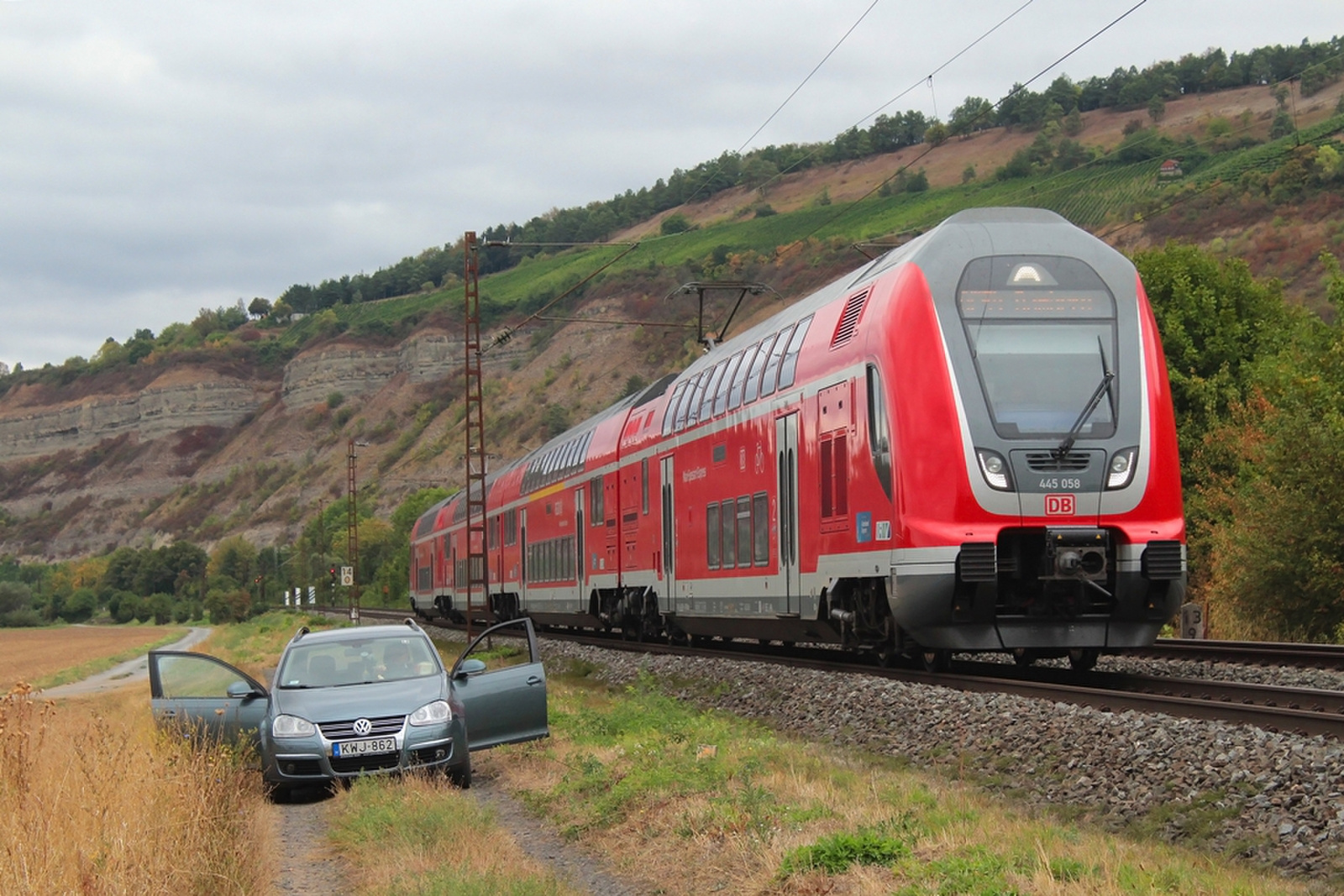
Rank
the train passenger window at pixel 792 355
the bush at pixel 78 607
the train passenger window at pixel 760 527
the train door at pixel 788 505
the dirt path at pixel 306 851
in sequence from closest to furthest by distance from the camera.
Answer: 1. the dirt path at pixel 306 851
2. the train door at pixel 788 505
3. the train passenger window at pixel 792 355
4. the train passenger window at pixel 760 527
5. the bush at pixel 78 607

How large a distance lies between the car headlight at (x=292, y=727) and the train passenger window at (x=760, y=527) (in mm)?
7929

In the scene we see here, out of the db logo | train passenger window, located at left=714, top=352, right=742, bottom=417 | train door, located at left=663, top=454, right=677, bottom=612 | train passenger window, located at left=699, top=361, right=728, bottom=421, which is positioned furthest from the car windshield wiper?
train door, located at left=663, top=454, right=677, bottom=612

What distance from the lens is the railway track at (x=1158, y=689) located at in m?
11.2

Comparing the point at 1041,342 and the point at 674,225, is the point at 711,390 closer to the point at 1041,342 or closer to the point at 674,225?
the point at 1041,342

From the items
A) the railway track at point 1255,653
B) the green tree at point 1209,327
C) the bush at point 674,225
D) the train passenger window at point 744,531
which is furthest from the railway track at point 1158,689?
the bush at point 674,225

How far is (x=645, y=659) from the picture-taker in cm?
2433

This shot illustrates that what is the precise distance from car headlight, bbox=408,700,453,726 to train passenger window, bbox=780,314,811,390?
7157mm

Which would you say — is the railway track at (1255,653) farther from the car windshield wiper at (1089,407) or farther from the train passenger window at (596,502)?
the train passenger window at (596,502)

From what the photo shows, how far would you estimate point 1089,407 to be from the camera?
49.6ft

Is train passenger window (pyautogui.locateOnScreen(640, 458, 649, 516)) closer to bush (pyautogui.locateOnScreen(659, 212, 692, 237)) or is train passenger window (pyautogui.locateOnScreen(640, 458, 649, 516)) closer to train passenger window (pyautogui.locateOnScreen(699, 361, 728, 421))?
train passenger window (pyautogui.locateOnScreen(699, 361, 728, 421))

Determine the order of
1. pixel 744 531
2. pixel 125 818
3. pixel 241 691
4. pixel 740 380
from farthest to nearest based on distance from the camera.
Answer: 1. pixel 740 380
2. pixel 744 531
3. pixel 241 691
4. pixel 125 818

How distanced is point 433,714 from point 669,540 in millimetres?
12088

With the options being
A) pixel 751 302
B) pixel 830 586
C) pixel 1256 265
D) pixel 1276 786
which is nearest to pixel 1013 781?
pixel 1276 786

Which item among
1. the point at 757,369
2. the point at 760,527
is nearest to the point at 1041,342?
the point at 760,527
